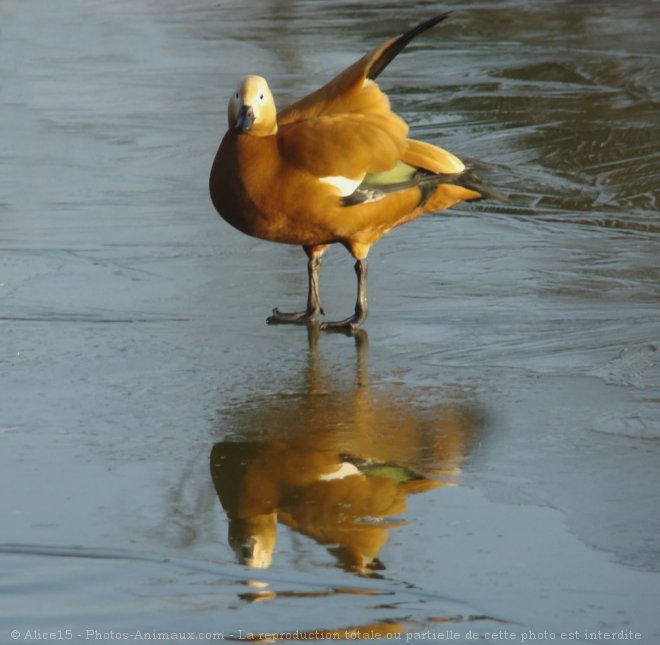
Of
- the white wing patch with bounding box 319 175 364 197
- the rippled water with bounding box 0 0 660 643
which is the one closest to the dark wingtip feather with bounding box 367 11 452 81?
the white wing patch with bounding box 319 175 364 197

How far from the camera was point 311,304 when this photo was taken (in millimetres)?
6703

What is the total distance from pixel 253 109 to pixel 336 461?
185cm

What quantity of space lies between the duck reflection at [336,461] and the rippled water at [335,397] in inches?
0.5

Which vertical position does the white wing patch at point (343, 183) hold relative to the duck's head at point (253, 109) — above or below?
below

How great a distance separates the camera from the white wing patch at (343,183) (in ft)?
21.0

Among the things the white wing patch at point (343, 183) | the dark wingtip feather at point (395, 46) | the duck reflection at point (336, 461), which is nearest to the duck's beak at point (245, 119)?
the white wing patch at point (343, 183)

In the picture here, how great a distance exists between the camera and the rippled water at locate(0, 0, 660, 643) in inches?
159

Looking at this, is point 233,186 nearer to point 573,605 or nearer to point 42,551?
point 42,551

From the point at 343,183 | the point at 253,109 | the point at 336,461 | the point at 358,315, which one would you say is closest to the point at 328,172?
the point at 343,183

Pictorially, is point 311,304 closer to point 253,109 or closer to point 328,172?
point 328,172

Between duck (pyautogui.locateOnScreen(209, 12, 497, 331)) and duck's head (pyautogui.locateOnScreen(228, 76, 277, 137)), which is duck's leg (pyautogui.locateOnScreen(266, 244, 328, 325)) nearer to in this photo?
duck (pyautogui.locateOnScreen(209, 12, 497, 331))

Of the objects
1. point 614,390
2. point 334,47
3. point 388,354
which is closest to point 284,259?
point 388,354

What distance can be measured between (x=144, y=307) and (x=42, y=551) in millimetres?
2583

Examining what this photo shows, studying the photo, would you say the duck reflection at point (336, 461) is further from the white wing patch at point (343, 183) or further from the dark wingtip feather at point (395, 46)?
the dark wingtip feather at point (395, 46)
